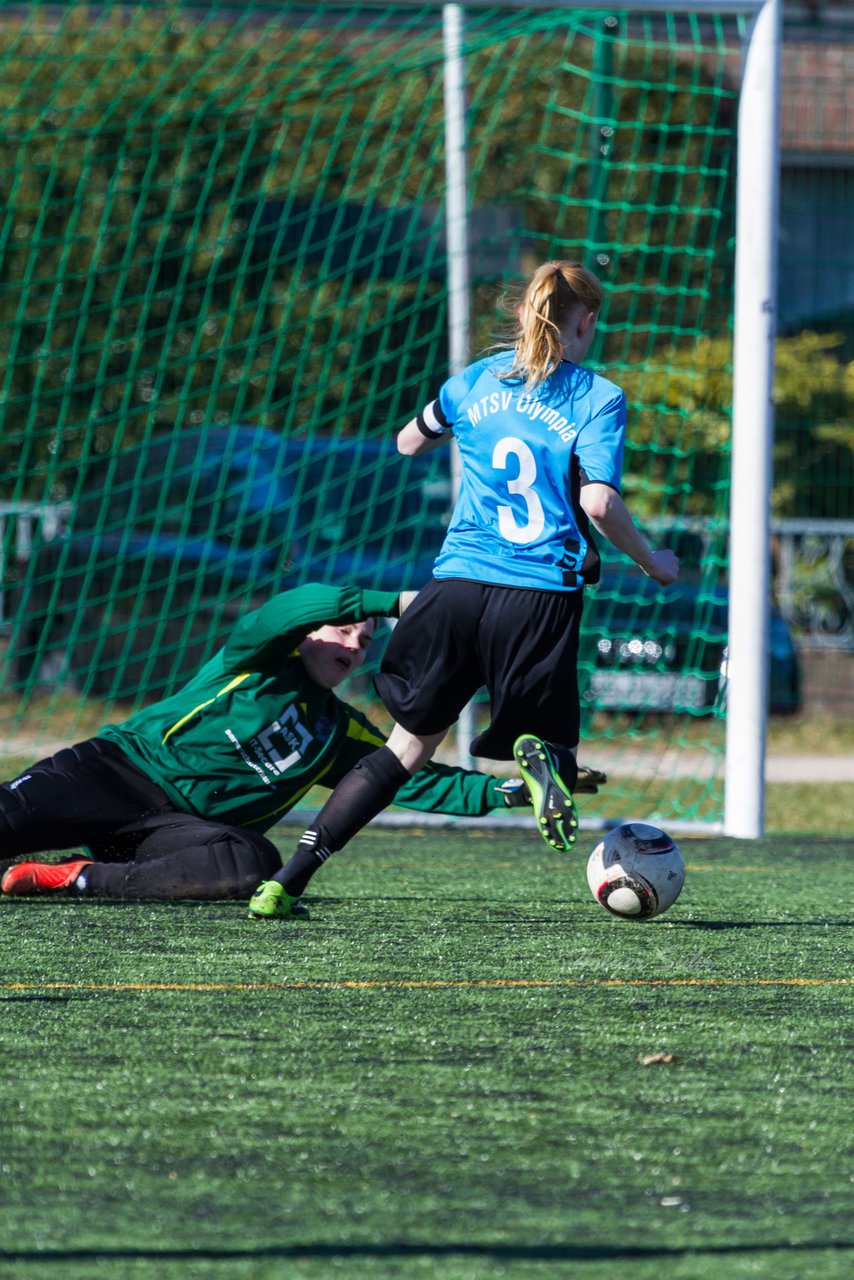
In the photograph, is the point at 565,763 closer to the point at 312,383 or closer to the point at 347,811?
the point at 347,811

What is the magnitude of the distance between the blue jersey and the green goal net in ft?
8.55

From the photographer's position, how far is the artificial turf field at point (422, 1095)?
1.95 meters

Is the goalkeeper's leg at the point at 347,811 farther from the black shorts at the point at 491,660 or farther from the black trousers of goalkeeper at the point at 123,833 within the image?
the black trousers of goalkeeper at the point at 123,833

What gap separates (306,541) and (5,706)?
1543 millimetres

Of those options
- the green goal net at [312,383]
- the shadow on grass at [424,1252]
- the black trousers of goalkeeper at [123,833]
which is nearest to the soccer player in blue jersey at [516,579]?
the black trousers of goalkeeper at [123,833]

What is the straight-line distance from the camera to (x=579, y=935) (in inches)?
157

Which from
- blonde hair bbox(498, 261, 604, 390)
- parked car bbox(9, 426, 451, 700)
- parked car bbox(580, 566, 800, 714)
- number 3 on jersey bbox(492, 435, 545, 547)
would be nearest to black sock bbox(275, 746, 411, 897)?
number 3 on jersey bbox(492, 435, 545, 547)

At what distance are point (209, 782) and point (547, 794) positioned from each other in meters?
1.06

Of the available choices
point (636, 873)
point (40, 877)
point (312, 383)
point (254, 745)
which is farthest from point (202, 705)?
point (312, 383)

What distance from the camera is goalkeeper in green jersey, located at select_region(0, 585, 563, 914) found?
4289 mm

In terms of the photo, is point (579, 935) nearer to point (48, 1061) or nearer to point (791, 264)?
point (48, 1061)

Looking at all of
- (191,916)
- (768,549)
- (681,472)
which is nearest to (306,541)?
(681,472)

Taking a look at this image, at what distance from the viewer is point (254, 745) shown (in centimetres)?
435

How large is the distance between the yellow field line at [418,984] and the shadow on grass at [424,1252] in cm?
134
